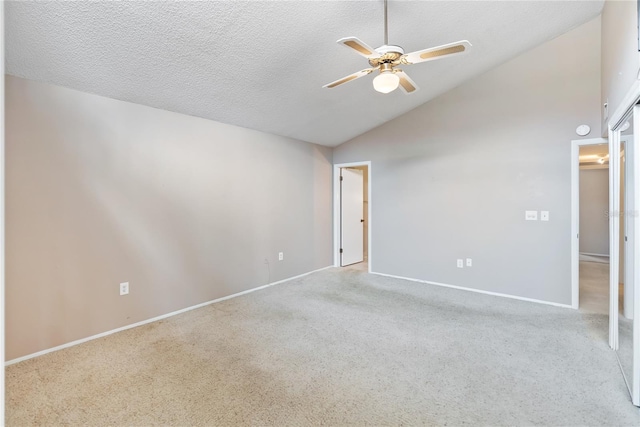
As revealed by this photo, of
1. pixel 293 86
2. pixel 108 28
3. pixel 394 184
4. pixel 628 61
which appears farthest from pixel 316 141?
pixel 628 61

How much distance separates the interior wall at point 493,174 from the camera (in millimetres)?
3594

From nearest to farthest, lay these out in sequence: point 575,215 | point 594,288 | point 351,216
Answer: point 575,215
point 594,288
point 351,216

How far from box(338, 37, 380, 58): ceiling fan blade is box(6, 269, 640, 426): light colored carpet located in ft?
7.30

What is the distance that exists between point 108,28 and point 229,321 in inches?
106

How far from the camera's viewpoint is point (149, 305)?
3186mm

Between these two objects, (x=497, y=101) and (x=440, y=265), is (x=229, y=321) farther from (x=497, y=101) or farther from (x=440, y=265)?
(x=497, y=101)

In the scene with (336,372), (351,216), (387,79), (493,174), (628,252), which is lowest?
(336,372)

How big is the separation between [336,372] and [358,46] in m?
2.26

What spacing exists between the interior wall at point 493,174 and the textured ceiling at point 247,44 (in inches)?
12.4

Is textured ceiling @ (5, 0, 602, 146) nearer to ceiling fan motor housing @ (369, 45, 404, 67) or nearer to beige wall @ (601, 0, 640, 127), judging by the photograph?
beige wall @ (601, 0, 640, 127)

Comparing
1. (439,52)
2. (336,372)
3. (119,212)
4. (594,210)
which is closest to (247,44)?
(439,52)

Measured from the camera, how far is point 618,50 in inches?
97.7

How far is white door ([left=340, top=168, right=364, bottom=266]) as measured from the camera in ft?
19.0

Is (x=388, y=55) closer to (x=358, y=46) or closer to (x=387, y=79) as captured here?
(x=387, y=79)
